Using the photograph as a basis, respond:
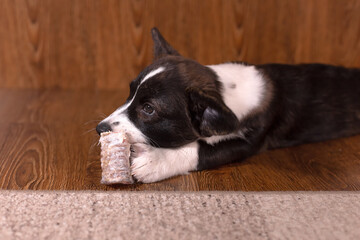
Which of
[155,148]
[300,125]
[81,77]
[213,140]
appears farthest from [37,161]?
[300,125]

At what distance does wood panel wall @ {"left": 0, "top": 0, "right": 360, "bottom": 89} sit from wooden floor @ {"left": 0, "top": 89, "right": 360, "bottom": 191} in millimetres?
379

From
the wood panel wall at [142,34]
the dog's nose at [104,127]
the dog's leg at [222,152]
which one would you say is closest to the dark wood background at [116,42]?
the wood panel wall at [142,34]

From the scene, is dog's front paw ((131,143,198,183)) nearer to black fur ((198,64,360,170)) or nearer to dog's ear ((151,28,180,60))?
black fur ((198,64,360,170))

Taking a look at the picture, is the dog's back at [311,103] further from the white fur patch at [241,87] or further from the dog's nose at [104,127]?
the dog's nose at [104,127]

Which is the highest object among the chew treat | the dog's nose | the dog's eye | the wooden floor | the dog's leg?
the dog's eye

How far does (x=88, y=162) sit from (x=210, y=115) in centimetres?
76

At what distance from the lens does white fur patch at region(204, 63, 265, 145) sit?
7.73ft

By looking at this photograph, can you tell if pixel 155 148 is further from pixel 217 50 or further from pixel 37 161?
pixel 217 50

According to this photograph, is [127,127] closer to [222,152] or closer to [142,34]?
[222,152]

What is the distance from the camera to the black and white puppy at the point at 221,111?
2211 mm

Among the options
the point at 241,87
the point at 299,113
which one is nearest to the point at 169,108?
the point at 241,87

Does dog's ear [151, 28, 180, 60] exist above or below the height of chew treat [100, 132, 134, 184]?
above

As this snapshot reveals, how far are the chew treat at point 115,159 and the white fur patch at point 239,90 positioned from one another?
47cm

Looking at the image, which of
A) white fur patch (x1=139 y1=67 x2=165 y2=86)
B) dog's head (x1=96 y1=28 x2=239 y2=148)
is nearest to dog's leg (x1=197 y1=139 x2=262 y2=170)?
dog's head (x1=96 y1=28 x2=239 y2=148)
